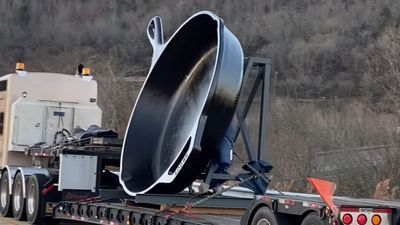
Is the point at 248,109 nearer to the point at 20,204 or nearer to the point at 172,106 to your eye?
the point at 172,106

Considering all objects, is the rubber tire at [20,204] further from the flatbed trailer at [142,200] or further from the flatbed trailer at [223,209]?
the flatbed trailer at [223,209]

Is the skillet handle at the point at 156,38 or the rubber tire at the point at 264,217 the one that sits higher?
the skillet handle at the point at 156,38

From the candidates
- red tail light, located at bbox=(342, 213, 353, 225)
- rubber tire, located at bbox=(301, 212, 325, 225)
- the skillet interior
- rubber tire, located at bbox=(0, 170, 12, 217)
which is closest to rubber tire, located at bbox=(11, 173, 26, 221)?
rubber tire, located at bbox=(0, 170, 12, 217)

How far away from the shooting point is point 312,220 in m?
8.64

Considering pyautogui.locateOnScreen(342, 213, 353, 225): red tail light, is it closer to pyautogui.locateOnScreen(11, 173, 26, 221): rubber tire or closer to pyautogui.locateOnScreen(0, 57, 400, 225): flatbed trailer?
pyautogui.locateOnScreen(0, 57, 400, 225): flatbed trailer

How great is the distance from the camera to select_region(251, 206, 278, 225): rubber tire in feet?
30.3

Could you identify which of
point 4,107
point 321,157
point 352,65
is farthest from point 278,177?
point 352,65

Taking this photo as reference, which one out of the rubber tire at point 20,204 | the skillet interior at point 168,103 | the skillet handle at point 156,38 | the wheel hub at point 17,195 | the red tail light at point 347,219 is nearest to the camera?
the red tail light at point 347,219

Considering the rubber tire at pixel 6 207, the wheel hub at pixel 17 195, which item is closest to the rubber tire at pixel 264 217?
the wheel hub at pixel 17 195

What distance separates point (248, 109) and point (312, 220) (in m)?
3.67

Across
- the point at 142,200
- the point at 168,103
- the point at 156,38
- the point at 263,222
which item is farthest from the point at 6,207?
the point at 263,222

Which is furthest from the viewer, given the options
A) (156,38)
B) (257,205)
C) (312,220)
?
(156,38)

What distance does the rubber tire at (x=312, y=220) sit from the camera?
27.9 ft

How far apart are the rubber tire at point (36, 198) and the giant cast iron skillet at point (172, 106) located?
2993mm
